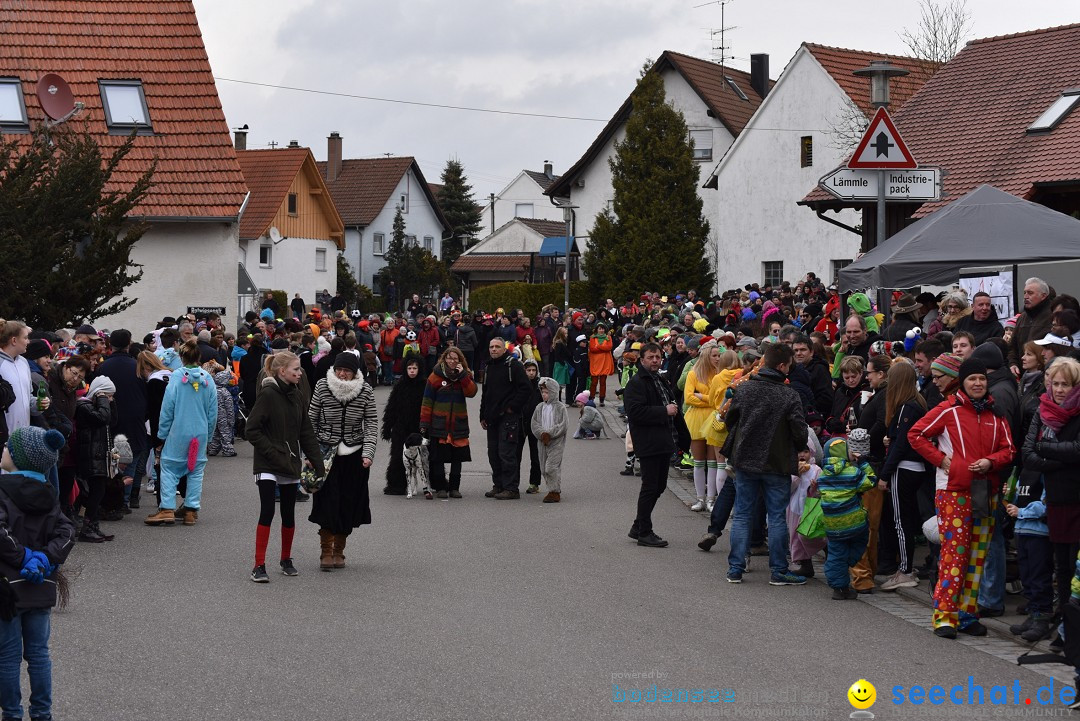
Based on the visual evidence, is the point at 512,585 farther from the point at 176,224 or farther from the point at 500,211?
the point at 500,211

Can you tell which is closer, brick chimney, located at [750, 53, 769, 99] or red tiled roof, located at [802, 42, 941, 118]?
red tiled roof, located at [802, 42, 941, 118]

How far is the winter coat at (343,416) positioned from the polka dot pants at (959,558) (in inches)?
186

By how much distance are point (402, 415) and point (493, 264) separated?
61572mm

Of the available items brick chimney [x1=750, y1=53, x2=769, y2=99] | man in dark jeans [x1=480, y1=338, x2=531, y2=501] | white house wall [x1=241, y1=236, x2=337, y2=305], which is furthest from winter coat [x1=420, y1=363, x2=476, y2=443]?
brick chimney [x1=750, y1=53, x2=769, y2=99]

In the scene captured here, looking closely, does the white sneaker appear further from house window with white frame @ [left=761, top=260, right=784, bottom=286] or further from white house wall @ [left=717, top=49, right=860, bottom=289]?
house window with white frame @ [left=761, top=260, right=784, bottom=286]

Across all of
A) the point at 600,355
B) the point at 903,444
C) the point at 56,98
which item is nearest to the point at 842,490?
the point at 903,444

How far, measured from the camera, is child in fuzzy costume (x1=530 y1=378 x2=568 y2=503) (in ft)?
50.8

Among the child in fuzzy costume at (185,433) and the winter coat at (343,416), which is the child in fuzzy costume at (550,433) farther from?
the winter coat at (343,416)

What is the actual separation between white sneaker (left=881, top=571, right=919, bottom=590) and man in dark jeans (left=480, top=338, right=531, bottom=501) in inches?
241

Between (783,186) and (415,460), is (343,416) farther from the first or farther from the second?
(783,186)

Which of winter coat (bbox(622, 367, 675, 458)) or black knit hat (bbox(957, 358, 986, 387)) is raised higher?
black knit hat (bbox(957, 358, 986, 387))

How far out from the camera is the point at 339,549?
36.2ft

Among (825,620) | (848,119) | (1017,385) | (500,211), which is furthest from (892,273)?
(500,211)

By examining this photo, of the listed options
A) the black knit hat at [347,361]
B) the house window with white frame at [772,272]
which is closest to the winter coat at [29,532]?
the black knit hat at [347,361]
